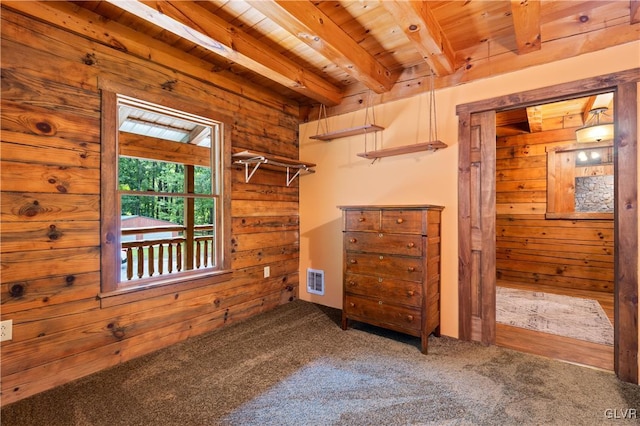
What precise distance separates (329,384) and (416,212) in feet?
4.58

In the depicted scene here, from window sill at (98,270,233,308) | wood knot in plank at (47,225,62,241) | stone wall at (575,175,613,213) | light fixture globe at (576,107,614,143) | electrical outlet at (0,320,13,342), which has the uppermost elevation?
light fixture globe at (576,107,614,143)

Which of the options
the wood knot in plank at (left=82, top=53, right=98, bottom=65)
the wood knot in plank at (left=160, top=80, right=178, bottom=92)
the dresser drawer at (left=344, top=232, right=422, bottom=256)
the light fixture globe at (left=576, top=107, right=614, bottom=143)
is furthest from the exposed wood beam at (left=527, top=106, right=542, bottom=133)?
the wood knot in plank at (left=82, top=53, right=98, bottom=65)

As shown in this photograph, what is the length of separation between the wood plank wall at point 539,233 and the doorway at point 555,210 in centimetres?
1

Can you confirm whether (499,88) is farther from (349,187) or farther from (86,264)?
(86,264)

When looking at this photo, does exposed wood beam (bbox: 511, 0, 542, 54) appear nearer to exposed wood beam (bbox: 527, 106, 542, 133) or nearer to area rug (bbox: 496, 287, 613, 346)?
exposed wood beam (bbox: 527, 106, 542, 133)

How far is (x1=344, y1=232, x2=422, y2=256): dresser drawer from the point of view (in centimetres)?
238

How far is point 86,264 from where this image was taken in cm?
200

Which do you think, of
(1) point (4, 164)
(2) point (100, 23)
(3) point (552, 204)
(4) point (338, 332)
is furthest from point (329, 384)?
(3) point (552, 204)

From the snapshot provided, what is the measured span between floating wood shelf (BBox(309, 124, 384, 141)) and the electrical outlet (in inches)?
111

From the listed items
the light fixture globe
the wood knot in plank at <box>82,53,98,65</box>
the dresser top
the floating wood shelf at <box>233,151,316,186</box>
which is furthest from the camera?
the light fixture globe

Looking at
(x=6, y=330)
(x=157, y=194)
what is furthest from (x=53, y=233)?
(x=157, y=194)

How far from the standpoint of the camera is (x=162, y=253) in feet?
11.6

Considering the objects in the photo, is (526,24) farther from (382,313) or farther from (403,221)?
(382,313)

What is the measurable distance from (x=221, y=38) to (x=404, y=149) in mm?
1763
